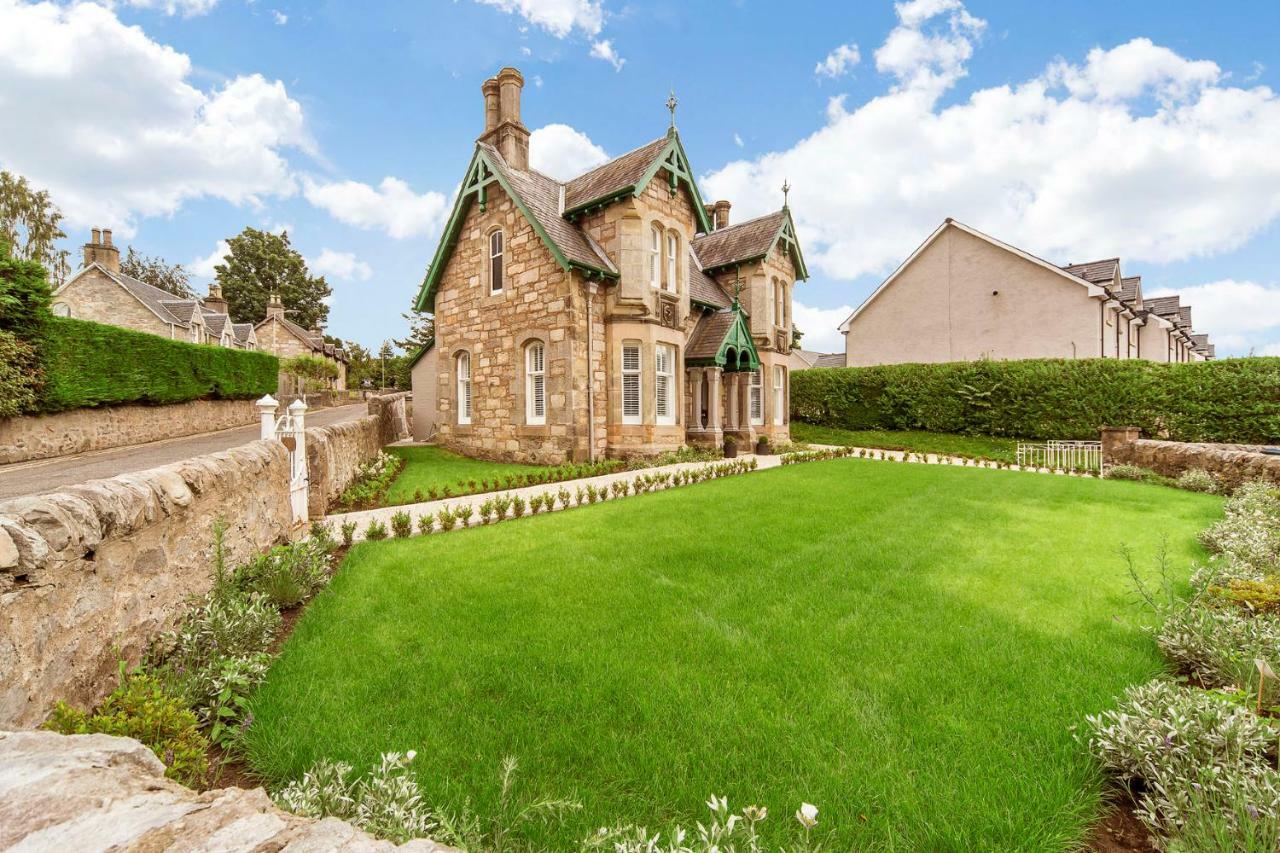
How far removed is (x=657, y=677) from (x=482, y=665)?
1.30 metres

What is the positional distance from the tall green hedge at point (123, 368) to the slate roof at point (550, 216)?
40.2 feet

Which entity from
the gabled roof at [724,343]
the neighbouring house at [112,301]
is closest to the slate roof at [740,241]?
the gabled roof at [724,343]

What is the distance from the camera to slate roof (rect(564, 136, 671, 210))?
1591 cm

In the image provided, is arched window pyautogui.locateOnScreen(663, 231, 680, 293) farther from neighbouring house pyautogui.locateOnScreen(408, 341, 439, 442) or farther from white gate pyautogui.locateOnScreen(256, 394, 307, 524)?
white gate pyautogui.locateOnScreen(256, 394, 307, 524)

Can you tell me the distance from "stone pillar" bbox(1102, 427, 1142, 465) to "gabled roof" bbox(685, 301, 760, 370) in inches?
421

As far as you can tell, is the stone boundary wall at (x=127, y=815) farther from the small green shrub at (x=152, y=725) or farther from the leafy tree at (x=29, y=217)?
the leafy tree at (x=29, y=217)

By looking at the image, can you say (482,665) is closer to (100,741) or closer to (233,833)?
(100,741)

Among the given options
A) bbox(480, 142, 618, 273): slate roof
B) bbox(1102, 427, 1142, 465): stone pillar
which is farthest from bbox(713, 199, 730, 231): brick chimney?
bbox(1102, 427, 1142, 465): stone pillar

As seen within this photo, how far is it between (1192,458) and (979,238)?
1770cm

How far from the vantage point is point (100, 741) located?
2.09 metres

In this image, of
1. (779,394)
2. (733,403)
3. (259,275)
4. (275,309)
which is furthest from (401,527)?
(259,275)

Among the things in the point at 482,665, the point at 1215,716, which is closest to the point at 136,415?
the point at 482,665

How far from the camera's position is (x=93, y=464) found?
13.0 m

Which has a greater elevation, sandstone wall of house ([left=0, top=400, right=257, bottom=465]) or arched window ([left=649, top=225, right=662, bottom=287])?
arched window ([left=649, top=225, right=662, bottom=287])
